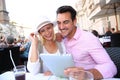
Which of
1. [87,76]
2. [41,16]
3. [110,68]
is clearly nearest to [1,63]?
[41,16]

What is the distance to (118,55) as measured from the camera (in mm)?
1492

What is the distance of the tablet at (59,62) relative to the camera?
111cm

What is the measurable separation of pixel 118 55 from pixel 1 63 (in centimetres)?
255

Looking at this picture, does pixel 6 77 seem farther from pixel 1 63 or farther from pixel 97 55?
pixel 1 63

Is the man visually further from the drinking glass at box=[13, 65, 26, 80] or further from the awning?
the awning

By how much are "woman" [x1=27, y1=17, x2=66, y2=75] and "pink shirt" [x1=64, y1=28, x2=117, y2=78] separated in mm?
147

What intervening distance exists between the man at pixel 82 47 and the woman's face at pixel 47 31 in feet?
0.37

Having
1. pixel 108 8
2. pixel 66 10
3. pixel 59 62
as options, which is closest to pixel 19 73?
pixel 59 62

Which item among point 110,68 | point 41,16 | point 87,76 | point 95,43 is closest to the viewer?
point 87,76

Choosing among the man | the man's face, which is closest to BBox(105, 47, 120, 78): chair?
the man

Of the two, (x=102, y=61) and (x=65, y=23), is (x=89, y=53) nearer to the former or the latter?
(x=102, y=61)

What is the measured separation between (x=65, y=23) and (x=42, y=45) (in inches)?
10.9

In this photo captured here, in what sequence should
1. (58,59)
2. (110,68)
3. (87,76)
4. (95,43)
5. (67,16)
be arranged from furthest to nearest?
1. (67,16)
2. (95,43)
3. (110,68)
4. (58,59)
5. (87,76)

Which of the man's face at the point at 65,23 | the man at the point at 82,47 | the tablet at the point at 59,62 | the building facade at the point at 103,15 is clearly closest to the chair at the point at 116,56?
the man at the point at 82,47
